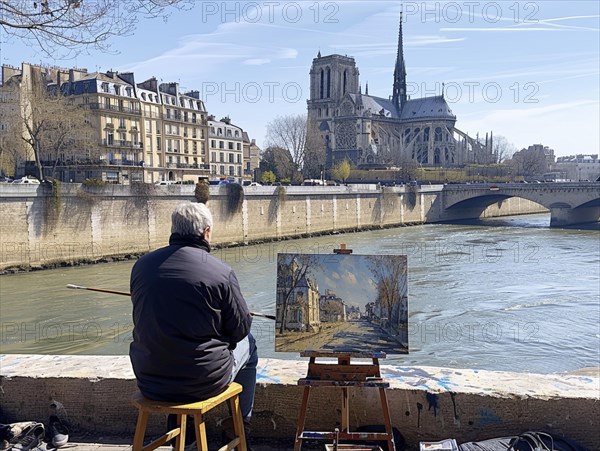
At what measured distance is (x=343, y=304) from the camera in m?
3.12

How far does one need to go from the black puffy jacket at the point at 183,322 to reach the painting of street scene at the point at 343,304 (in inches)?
24.4

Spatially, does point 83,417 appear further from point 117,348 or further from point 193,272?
point 117,348

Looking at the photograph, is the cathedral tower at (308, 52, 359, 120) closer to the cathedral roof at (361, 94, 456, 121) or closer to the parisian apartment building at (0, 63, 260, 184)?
the cathedral roof at (361, 94, 456, 121)

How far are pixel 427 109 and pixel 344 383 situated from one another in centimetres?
8680

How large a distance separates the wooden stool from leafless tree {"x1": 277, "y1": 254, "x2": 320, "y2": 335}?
523 millimetres

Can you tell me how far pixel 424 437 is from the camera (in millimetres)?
3217

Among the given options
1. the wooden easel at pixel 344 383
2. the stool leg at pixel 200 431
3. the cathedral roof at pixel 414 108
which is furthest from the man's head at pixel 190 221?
the cathedral roof at pixel 414 108

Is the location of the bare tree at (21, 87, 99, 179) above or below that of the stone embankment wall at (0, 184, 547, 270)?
above

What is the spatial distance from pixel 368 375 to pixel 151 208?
1026 inches

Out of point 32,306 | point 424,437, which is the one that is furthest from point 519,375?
point 32,306

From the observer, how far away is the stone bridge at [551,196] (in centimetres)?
4088

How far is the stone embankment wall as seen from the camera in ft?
75.2

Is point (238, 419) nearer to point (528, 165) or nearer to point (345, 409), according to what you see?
point (345, 409)

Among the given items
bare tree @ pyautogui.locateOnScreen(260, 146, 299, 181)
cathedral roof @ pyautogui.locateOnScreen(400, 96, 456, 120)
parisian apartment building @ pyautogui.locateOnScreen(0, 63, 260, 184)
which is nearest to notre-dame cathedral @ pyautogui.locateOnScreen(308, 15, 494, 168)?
cathedral roof @ pyautogui.locateOnScreen(400, 96, 456, 120)
